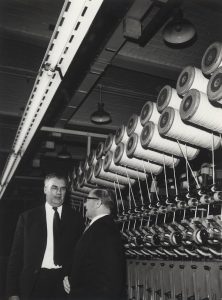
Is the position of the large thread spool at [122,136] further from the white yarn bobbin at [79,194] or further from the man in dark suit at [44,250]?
the white yarn bobbin at [79,194]

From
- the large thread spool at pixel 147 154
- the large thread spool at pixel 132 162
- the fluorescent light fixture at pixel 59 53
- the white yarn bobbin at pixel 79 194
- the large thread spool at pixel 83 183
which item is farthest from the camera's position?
the white yarn bobbin at pixel 79 194

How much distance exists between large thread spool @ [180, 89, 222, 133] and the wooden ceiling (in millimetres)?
667

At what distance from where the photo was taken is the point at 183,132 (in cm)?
271

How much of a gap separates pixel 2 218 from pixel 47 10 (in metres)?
13.5

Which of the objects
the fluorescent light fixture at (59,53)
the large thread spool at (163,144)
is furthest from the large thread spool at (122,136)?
the fluorescent light fixture at (59,53)

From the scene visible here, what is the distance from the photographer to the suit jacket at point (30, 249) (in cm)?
255

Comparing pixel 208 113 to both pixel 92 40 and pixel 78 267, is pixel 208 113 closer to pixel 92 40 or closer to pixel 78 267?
pixel 92 40

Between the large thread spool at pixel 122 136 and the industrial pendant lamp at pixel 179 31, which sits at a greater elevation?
the industrial pendant lamp at pixel 179 31

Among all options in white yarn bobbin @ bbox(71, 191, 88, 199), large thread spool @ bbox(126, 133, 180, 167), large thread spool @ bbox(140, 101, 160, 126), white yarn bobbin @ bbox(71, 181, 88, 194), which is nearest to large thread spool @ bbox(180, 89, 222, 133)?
large thread spool @ bbox(140, 101, 160, 126)

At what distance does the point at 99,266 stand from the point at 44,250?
62 cm

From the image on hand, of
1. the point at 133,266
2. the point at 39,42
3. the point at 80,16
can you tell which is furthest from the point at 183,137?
the point at 39,42

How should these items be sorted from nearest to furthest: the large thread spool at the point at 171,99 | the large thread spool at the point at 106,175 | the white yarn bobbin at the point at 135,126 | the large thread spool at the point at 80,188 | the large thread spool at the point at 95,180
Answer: the large thread spool at the point at 171,99 < the white yarn bobbin at the point at 135,126 < the large thread spool at the point at 106,175 < the large thread spool at the point at 95,180 < the large thread spool at the point at 80,188

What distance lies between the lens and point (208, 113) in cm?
231

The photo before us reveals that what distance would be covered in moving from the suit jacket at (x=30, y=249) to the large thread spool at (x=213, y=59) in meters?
1.50
